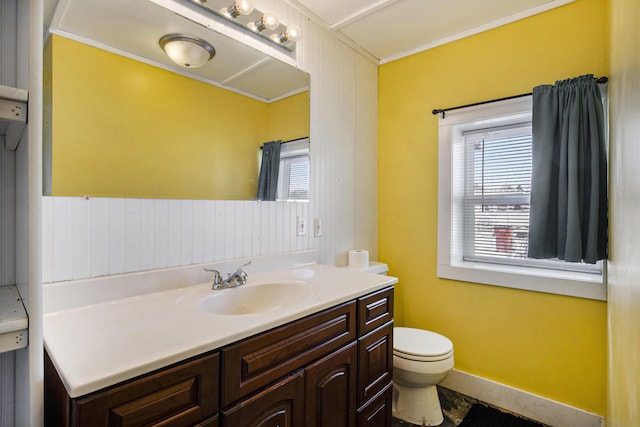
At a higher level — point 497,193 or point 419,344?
point 497,193

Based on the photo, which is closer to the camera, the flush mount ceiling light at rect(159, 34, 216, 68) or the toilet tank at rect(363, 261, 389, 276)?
the flush mount ceiling light at rect(159, 34, 216, 68)

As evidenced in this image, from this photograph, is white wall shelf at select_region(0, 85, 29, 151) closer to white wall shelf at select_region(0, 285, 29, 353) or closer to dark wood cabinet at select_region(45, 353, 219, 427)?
white wall shelf at select_region(0, 285, 29, 353)

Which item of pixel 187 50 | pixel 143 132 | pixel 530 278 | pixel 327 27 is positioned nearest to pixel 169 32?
pixel 187 50

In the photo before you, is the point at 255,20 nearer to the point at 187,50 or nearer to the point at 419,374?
the point at 187,50

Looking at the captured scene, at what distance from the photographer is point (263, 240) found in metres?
1.67

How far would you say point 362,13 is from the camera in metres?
1.90

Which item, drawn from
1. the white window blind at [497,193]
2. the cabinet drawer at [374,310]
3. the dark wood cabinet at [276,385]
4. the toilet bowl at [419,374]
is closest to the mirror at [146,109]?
the dark wood cabinet at [276,385]

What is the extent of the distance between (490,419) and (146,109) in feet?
7.85

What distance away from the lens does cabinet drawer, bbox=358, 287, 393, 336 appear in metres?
1.33

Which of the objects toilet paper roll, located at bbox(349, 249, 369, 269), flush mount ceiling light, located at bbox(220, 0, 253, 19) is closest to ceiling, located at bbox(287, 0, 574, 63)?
A: flush mount ceiling light, located at bbox(220, 0, 253, 19)

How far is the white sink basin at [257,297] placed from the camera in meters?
1.27

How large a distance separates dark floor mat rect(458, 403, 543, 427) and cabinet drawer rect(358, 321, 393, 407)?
69cm

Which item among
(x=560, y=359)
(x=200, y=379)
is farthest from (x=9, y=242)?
(x=560, y=359)

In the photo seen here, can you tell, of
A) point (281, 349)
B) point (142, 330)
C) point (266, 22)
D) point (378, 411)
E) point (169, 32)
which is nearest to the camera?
point (142, 330)
